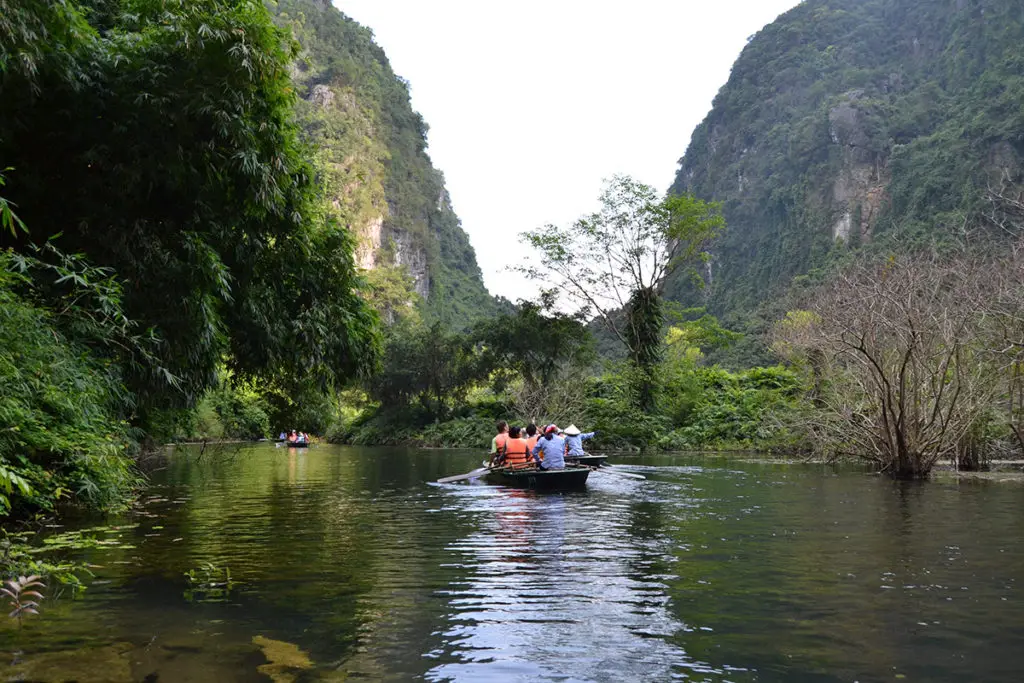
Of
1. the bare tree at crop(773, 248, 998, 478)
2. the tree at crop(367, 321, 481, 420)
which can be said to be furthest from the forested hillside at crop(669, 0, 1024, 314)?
the bare tree at crop(773, 248, 998, 478)

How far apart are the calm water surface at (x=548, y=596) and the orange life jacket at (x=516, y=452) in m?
4.79

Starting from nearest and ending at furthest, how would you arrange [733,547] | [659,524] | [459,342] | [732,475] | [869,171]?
[733,547]
[659,524]
[732,475]
[459,342]
[869,171]

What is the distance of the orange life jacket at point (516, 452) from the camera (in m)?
19.6

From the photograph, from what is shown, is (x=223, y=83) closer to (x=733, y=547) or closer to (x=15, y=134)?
(x=15, y=134)

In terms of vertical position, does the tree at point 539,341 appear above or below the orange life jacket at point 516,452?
above

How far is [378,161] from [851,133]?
5889cm

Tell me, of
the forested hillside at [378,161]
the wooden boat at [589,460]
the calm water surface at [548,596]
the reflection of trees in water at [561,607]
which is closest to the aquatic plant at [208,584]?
the calm water surface at [548,596]

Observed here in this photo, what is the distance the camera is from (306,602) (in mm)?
7070

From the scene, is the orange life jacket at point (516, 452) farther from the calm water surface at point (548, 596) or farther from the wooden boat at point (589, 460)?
the calm water surface at point (548, 596)

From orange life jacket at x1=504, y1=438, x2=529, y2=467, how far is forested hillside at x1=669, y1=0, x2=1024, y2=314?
57.0m

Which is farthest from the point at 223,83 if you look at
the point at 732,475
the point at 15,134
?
the point at 732,475

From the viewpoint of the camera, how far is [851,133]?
110 meters

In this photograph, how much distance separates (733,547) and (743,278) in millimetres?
111288

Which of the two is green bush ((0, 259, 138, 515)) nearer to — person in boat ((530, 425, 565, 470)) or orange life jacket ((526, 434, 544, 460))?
person in boat ((530, 425, 565, 470))
